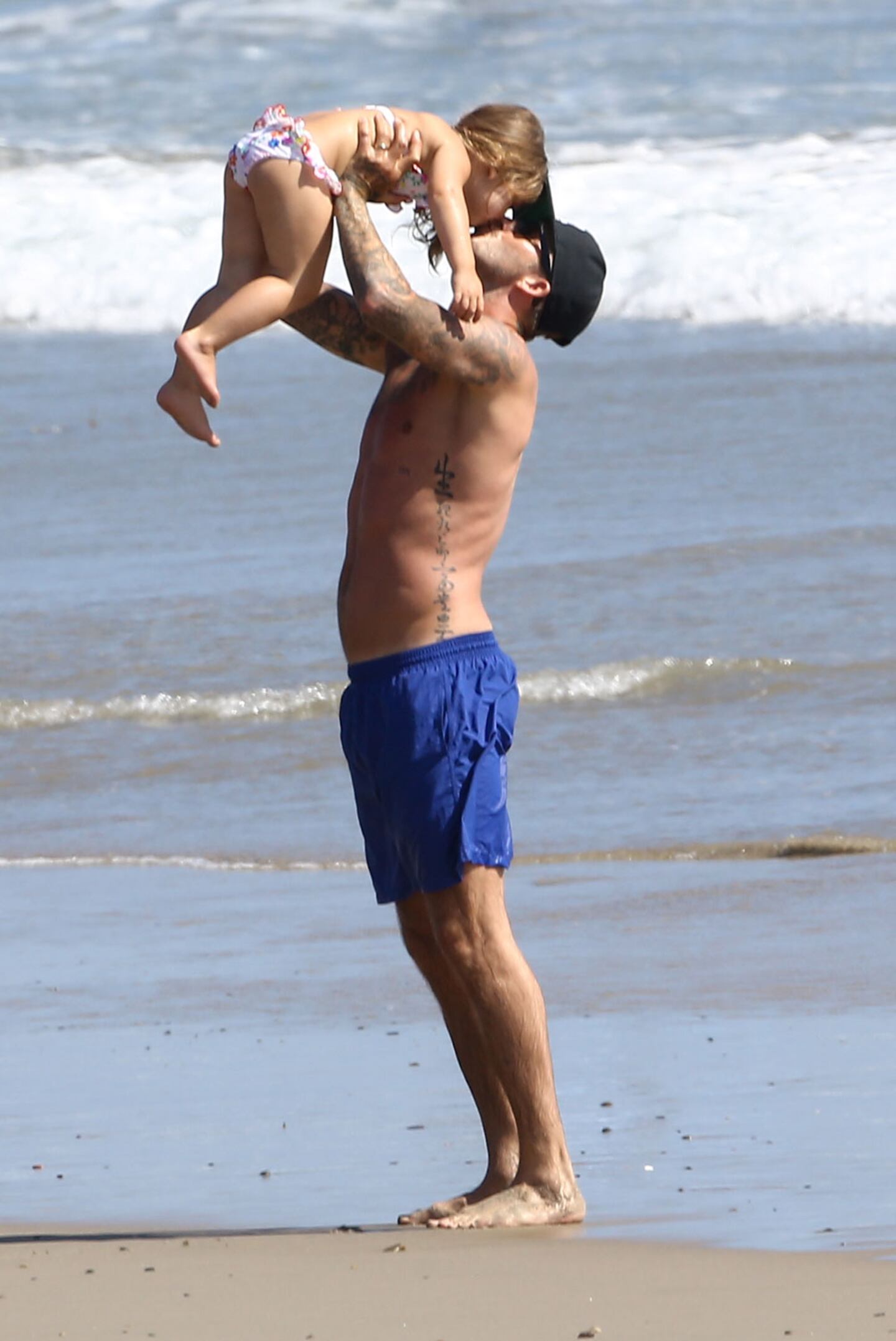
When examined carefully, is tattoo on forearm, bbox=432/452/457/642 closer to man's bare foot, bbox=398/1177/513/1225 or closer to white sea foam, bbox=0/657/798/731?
man's bare foot, bbox=398/1177/513/1225

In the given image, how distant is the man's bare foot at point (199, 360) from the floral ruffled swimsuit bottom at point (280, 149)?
0.32 metres

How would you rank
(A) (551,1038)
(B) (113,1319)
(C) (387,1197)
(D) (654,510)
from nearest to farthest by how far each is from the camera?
(B) (113,1319)
(C) (387,1197)
(A) (551,1038)
(D) (654,510)

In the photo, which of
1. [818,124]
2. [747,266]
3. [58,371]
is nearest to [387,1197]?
[58,371]

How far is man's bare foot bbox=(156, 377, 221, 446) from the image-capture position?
12.6 feet

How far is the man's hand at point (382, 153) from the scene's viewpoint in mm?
4004

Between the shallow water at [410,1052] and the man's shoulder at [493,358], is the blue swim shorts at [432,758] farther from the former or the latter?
the shallow water at [410,1052]

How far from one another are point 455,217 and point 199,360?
1.62 feet

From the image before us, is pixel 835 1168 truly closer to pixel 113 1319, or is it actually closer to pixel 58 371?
pixel 113 1319

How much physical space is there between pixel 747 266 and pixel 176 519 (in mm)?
6768

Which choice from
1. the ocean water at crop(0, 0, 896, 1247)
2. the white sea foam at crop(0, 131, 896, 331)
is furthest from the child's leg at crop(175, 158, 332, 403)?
the white sea foam at crop(0, 131, 896, 331)

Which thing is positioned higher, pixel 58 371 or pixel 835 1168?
pixel 835 1168

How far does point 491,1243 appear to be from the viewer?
3.59m

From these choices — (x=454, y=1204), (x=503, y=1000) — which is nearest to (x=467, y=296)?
(x=503, y=1000)

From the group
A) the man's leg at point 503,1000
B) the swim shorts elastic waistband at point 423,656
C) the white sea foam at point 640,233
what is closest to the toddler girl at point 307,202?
the swim shorts elastic waistband at point 423,656
